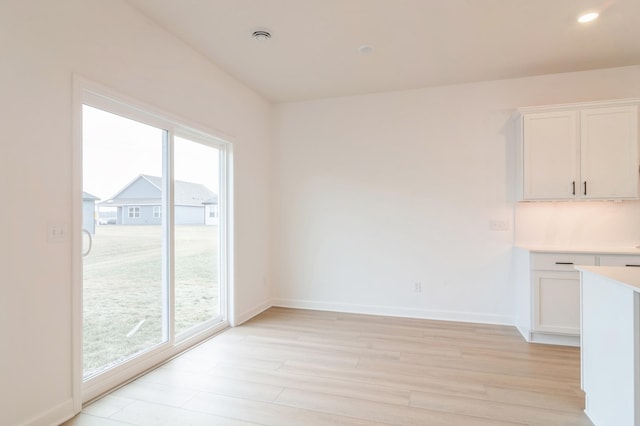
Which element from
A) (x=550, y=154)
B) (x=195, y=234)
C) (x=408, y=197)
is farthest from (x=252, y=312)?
(x=550, y=154)

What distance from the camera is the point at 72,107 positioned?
2094mm

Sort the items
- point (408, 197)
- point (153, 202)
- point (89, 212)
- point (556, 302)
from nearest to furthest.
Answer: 1. point (89, 212)
2. point (153, 202)
3. point (556, 302)
4. point (408, 197)

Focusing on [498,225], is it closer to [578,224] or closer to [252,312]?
[578,224]

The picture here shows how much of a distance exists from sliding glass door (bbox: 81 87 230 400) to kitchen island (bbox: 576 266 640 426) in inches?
124

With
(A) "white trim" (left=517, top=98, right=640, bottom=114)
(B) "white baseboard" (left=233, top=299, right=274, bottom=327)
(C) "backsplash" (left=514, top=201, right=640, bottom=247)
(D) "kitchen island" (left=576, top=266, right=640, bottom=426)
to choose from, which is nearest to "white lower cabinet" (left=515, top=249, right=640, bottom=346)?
(C) "backsplash" (left=514, top=201, right=640, bottom=247)

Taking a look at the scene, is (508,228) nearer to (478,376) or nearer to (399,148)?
(399,148)

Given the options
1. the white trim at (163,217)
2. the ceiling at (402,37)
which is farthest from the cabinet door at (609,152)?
the white trim at (163,217)

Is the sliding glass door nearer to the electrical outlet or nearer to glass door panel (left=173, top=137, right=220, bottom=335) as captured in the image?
glass door panel (left=173, top=137, right=220, bottom=335)

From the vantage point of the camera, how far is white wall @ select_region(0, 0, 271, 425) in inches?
69.9

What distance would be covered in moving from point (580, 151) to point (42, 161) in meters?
4.53

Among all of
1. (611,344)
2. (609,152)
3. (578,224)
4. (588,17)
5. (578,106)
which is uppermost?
(588,17)

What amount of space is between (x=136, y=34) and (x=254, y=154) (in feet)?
6.42

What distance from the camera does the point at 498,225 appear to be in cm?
385

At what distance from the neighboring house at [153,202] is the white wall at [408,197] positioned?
141 cm
